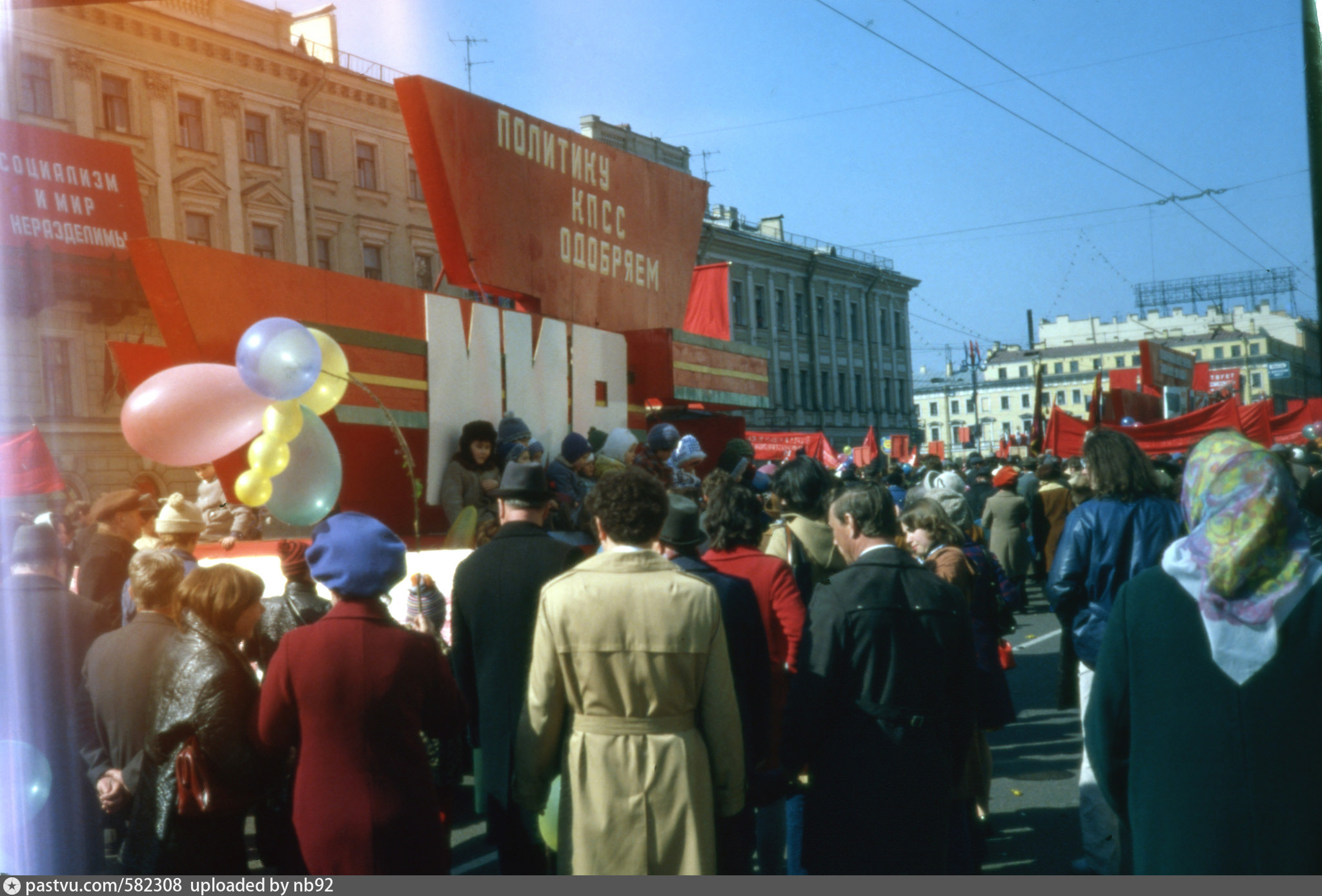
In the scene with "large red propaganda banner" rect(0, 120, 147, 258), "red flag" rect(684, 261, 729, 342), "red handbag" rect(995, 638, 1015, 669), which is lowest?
"red handbag" rect(995, 638, 1015, 669)

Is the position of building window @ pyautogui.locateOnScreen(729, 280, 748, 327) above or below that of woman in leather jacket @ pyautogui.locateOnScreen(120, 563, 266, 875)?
above

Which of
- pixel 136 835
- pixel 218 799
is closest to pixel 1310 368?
pixel 218 799

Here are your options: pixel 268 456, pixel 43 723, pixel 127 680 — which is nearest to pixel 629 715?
pixel 127 680

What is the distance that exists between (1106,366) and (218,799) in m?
67.4

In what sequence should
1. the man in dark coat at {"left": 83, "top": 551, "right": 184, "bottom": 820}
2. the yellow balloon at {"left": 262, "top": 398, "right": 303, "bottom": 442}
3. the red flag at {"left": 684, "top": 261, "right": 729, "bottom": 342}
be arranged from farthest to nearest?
the red flag at {"left": 684, "top": 261, "right": 729, "bottom": 342}
the yellow balloon at {"left": 262, "top": 398, "right": 303, "bottom": 442}
the man in dark coat at {"left": 83, "top": 551, "right": 184, "bottom": 820}

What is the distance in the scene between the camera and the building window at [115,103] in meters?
25.0

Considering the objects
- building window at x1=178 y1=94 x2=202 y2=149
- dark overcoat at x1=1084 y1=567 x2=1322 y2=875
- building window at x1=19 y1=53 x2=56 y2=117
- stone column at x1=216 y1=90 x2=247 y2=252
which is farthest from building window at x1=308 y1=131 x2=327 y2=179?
dark overcoat at x1=1084 y1=567 x2=1322 y2=875

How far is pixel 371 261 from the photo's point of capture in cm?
3253

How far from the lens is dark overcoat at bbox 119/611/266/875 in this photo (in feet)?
11.3

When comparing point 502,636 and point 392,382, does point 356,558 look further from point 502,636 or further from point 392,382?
point 392,382

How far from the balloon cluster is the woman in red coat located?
1.96 meters

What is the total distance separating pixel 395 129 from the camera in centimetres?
3303

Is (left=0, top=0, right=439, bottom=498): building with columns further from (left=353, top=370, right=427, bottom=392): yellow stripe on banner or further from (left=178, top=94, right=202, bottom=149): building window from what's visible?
(left=353, top=370, right=427, bottom=392): yellow stripe on banner

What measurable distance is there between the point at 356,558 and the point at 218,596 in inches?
23.5
